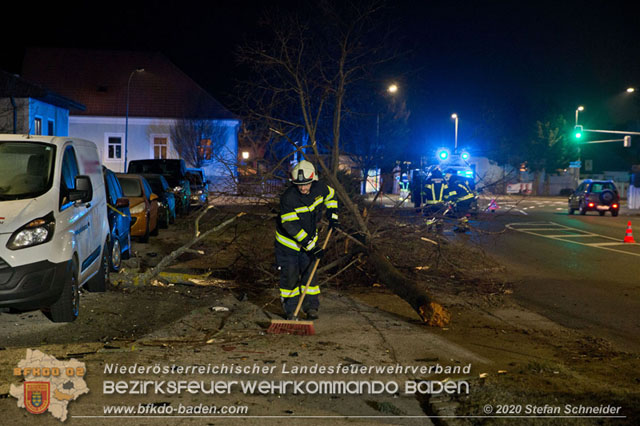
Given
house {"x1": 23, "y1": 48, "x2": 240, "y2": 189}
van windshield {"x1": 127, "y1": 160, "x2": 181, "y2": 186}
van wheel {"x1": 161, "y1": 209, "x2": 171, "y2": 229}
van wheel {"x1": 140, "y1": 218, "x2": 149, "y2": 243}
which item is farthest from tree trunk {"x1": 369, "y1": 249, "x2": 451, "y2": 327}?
house {"x1": 23, "y1": 48, "x2": 240, "y2": 189}

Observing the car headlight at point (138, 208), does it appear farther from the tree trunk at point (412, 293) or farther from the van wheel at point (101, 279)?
the tree trunk at point (412, 293)

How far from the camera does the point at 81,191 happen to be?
7.18 m

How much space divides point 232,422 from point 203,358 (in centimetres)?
146

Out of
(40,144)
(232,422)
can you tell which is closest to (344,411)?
(232,422)

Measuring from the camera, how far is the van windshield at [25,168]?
698cm

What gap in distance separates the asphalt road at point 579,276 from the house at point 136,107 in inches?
1148

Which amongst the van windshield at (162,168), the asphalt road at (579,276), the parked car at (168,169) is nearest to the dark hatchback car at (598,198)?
the asphalt road at (579,276)

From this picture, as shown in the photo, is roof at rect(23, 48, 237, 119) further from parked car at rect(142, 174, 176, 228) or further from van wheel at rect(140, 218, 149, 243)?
van wheel at rect(140, 218, 149, 243)

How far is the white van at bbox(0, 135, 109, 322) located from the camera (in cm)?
630

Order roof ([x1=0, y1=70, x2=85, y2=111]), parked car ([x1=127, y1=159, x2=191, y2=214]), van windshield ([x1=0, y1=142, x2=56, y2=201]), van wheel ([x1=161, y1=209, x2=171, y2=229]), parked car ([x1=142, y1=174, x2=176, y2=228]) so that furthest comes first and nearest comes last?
roof ([x1=0, y1=70, x2=85, y2=111])
parked car ([x1=127, y1=159, x2=191, y2=214])
van wheel ([x1=161, y1=209, x2=171, y2=229])
parked car ([x1=142, y1=174, x2=176, y2=228])
van windshield ([x1=0, y1=142, x2=56, y2=201])

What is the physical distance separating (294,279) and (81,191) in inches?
99.7

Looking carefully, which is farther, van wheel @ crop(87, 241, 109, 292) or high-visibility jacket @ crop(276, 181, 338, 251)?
van wheel @ crop(87, 241, 109, 292)

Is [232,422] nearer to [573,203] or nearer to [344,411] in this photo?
[344,411]

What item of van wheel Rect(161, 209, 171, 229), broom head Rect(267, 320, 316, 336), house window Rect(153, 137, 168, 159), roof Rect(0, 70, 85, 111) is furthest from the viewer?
house window Rect(153, 137, 168, 159)
